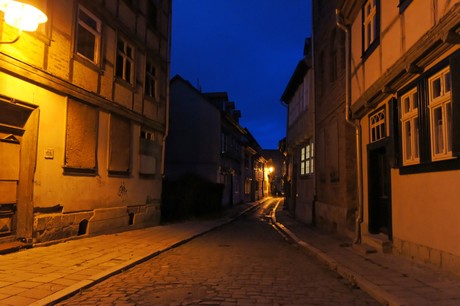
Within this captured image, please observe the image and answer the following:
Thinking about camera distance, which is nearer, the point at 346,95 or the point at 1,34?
the point at 1,34

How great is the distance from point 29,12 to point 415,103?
308 inches

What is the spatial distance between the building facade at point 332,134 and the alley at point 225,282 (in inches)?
126

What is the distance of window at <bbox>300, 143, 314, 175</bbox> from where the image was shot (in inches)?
759

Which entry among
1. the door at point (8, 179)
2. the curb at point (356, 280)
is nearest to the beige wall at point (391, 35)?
the curb at point (356, 280)

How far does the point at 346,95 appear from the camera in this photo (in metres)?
12.3

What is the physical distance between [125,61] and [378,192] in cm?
924

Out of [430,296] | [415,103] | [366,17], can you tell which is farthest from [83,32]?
[430,296]

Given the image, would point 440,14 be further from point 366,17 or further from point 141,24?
point 141,24

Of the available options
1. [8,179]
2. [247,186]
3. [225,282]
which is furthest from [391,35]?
[247,186]

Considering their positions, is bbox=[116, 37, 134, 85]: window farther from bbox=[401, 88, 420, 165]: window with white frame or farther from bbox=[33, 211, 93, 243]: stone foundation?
bbox=[401, 88, 420, 165]: window with white frame

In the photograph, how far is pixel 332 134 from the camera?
14570mm

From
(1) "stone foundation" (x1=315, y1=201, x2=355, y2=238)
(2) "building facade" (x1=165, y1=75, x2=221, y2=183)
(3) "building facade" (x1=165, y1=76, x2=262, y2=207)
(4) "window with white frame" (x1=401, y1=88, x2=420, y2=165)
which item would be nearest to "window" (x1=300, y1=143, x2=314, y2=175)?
(1) "stone foundation" (x1=315, y1=201, x2=355, y2=238)

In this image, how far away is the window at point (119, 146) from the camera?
1282 centimetres

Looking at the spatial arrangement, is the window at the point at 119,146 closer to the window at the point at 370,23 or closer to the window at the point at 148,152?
the window at the point at 148,152
